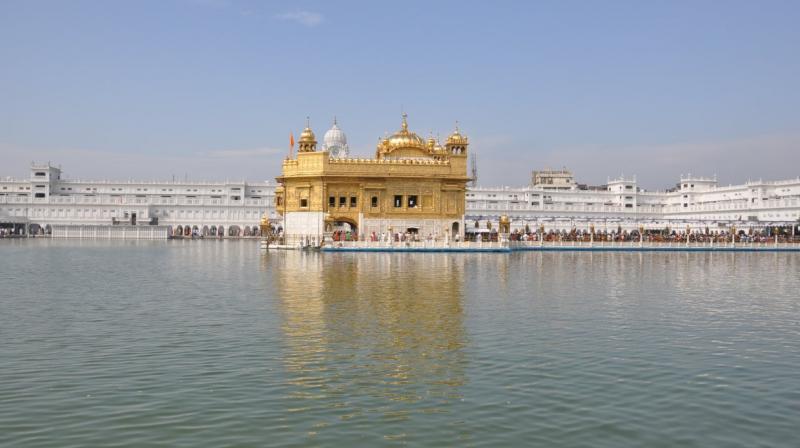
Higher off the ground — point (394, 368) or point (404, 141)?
point (404, 141)

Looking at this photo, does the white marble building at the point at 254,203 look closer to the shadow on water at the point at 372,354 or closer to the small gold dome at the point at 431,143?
the small gold dome at the point at 431,143

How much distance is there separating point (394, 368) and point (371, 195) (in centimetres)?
4891

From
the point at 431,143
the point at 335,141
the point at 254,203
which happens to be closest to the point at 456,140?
the point at 431,143

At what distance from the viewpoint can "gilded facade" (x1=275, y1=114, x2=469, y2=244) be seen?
60.8 metres

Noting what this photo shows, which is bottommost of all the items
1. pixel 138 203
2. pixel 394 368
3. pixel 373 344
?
pixel 394 368

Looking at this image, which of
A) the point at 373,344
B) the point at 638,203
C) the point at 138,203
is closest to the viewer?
the point at 373,344

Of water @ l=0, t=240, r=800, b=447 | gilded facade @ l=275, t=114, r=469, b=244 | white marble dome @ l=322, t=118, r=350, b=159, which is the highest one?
white marble dome @ l=322, t=118, r=350, b=159

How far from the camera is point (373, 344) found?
14.6m

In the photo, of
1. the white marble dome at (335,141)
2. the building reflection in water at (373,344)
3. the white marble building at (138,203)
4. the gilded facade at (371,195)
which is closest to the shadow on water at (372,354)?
the building reflection in water at (373,344)

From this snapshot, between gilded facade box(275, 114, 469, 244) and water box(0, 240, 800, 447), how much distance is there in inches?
1430

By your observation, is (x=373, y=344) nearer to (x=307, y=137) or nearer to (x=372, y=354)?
(x=372, y=354)

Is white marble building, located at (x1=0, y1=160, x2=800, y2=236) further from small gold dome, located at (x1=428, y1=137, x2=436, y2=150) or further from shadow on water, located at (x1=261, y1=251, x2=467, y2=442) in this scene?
shadow on water, located at (x1=261, y1=251, x2=467, y2=442)

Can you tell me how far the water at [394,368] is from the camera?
9.38 m

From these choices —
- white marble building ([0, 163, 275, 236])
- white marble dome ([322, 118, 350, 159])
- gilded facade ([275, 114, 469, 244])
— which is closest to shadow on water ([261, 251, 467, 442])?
gilded facade ([275, 114, 469, 244])
